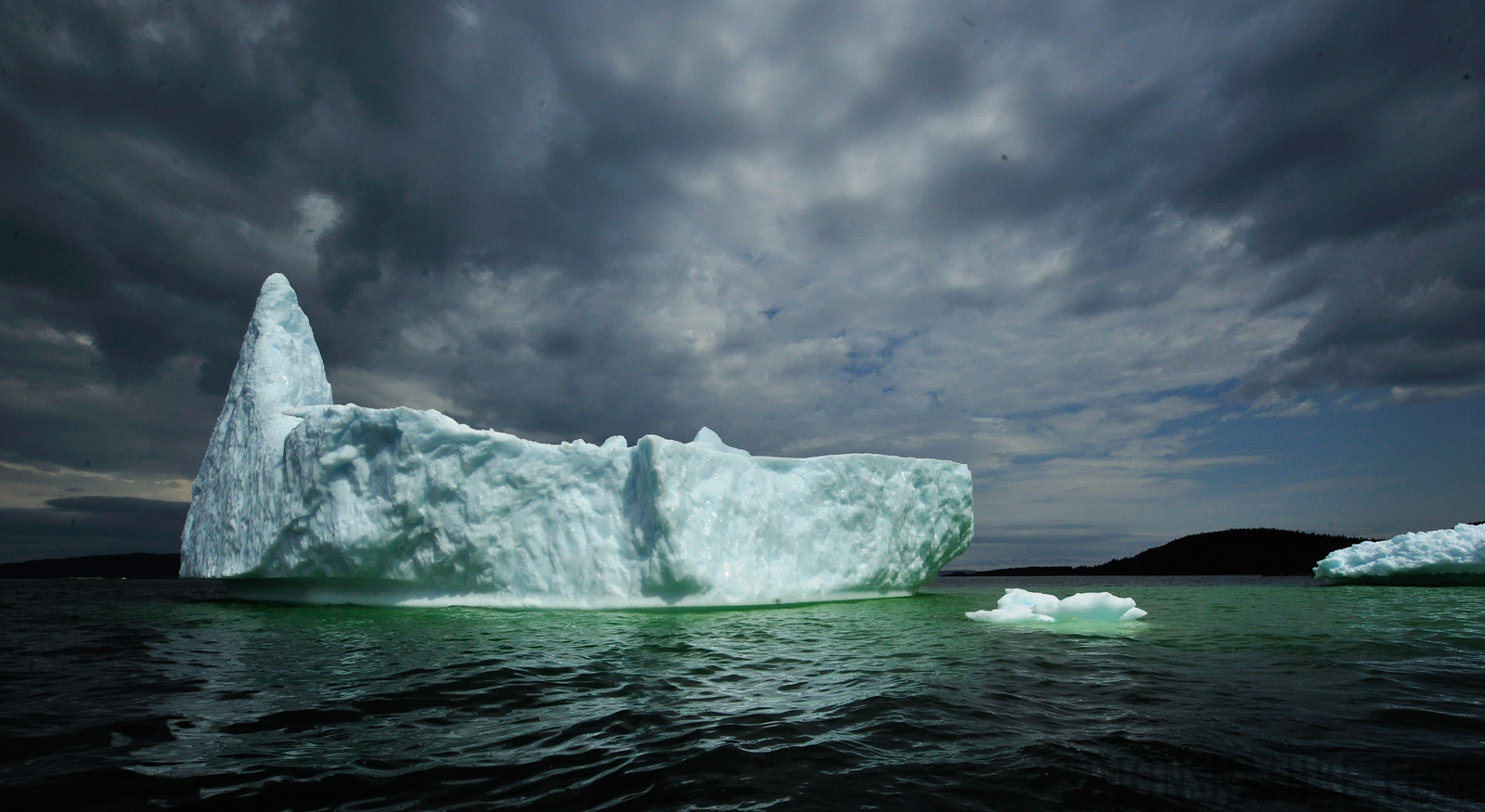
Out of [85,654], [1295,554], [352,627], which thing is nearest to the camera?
[85,654]

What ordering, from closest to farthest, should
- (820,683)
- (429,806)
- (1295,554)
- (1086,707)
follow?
(429,806), (1086,707), (820,683), (1295,554)

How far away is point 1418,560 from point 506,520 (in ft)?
92.1

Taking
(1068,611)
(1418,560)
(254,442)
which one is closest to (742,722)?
(1068,611)

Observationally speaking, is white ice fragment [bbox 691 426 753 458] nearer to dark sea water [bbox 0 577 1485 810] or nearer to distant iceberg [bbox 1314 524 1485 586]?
dark sea water [bbox 0 577 1485 810]

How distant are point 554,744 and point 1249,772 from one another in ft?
10.9

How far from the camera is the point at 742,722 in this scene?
3805 mm

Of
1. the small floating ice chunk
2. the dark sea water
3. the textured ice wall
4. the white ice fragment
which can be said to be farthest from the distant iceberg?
the textured ice wall

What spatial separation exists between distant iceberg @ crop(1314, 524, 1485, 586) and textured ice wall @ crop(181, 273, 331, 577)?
3224cm

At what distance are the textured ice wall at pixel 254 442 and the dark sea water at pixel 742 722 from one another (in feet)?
20.0

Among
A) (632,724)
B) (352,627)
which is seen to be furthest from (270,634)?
(632,724)

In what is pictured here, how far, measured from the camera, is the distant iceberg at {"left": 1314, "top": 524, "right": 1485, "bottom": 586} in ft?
64.9

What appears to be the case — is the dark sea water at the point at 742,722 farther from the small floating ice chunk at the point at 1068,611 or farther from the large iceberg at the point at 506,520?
the large iceberg at the point at 506,520

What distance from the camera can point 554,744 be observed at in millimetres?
3383

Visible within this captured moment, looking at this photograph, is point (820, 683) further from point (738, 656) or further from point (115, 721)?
point (115, 721)
